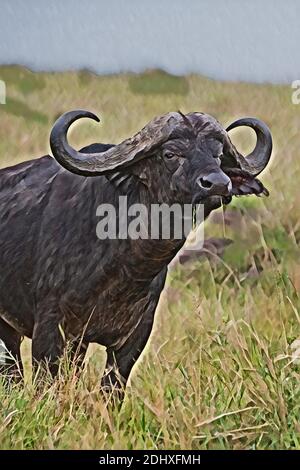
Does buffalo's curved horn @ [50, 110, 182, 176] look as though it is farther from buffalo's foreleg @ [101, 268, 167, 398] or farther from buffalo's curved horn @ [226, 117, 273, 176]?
buffalo's foreleg @ [101, 268, 167, 398]

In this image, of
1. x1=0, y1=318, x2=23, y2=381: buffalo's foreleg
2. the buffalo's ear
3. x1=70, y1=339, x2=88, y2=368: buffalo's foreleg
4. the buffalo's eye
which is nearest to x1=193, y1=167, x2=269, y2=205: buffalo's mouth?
the buffalo's ear

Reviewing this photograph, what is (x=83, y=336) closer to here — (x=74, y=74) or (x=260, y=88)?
(x=74, y=74)

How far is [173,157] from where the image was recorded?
3447 millimetres

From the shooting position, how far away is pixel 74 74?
4.48 metres

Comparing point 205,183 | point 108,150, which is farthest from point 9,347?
point 205,183

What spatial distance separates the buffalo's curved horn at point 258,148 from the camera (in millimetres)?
3742

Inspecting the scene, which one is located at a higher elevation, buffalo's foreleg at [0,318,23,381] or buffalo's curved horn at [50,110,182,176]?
buffalo's curved horn at [50,110,182,176]

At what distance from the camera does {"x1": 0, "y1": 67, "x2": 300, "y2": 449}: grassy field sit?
352 cm

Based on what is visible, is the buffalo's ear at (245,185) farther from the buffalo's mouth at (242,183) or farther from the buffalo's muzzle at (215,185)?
the buffalo's muzzle at (215,185)

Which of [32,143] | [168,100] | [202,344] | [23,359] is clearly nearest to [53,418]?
[202,344]

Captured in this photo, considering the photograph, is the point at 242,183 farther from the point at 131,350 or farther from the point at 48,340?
the point at 48,340

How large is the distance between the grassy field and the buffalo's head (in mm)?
460

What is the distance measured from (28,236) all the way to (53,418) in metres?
0.66

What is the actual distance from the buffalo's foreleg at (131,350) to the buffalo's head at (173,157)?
489mm
